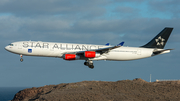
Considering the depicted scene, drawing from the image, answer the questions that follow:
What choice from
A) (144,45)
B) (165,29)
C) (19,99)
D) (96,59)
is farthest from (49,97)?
(165,29)

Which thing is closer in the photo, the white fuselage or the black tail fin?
the white fuselage

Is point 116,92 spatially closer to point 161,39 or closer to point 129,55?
point 129,55

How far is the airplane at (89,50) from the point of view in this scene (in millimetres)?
54719

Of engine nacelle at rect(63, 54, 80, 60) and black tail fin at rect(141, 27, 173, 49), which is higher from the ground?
black tail fin at rect(141, 27, 173, 49)

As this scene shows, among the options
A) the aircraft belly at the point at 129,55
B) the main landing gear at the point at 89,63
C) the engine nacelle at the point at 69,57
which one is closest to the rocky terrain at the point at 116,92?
the main landing gear at the point at 89,63

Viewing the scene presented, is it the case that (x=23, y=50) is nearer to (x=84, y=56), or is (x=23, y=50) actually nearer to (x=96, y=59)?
(x=84, y=56)

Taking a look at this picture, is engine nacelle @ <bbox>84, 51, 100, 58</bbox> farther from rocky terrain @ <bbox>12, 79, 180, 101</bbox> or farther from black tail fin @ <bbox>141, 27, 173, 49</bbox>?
black tail fin @ <bbox>141, 27, 173, 49</bbox>

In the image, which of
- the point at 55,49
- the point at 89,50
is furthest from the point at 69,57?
the point at 89,50

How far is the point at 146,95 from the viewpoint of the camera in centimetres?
4350

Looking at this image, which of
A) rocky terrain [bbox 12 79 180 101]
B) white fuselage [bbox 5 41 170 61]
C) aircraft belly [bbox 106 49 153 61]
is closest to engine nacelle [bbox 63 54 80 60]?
white fuselage [bbox 5 41 170 61]

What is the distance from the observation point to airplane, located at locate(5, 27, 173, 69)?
54719 mm

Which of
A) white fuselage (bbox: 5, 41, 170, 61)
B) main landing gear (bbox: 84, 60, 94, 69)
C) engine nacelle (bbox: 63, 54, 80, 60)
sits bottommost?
main landing gear (bbox: 84, 60, 94, 69)

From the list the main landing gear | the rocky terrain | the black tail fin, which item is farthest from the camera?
the black tail fin

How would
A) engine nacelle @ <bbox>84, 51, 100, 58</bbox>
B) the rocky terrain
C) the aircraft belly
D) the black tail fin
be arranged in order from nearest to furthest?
1. the rocky terrain
2. engine nacelle @ <bbox>84, 51, 100, 58</bbox>
3. the aircraft belly
4. the black tail fin
